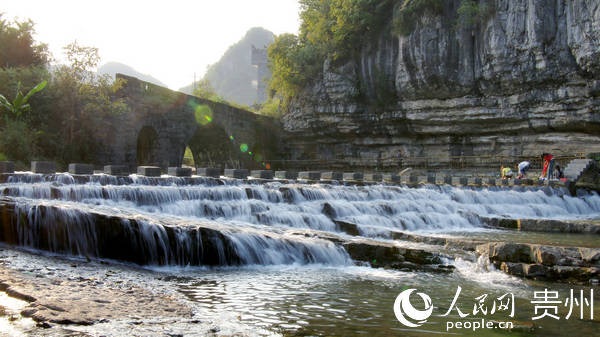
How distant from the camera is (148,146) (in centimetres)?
2816

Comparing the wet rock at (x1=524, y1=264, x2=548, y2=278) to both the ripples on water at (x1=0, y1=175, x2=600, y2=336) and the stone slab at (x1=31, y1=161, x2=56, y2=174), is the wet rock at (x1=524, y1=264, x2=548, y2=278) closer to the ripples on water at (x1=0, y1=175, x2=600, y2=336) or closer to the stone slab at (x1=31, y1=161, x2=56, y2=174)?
the ripples on water at (x1=0, y1=175, x2=600, y2=336)

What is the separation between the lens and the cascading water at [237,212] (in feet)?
23.1

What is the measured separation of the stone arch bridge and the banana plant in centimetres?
343

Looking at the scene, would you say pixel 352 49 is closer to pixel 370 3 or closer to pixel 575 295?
pixel 370 3

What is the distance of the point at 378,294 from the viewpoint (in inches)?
223

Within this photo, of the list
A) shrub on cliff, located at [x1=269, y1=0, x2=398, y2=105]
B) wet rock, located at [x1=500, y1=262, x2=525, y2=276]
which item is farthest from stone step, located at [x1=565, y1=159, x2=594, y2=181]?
shrub on cliff, located at [x1=269, y1=0, x2=398, y2=105]

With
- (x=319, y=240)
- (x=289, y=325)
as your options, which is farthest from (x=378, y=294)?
(x=319, y=240)

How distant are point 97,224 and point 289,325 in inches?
159

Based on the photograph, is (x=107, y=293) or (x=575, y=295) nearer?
(x=107, y=293)

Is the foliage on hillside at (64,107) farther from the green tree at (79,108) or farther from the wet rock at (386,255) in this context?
the wet rock at (386,255)

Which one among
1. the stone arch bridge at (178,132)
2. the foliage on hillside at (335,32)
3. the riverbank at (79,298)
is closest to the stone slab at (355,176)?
the stone arch bridge at (178,132)

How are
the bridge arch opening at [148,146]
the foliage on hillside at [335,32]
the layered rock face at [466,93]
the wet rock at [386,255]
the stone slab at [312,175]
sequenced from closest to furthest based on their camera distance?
the wet rock at [386,255] → the stone slab at [312,175] → the bridge arch opening at [148,146] → the layered rock face at [466,93] → the foliage on hillside at [335,32]

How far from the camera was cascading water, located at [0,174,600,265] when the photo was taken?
23.1 ft

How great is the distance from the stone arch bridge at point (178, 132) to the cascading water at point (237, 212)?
40.2ft
